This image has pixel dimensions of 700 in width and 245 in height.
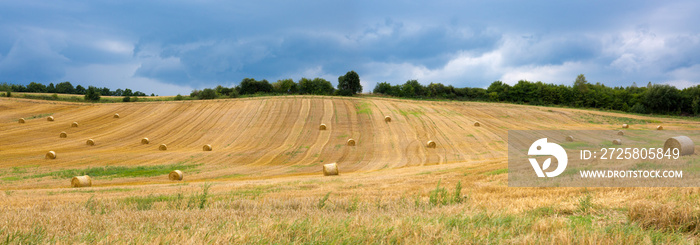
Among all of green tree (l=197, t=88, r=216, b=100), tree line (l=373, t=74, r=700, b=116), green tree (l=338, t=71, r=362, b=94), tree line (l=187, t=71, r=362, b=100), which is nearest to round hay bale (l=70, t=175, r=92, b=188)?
tree line (l=187, t=71, r=362, b=100)

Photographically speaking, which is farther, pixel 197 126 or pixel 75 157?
pixel 197 126

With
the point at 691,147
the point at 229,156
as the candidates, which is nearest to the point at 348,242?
the point at 691,147

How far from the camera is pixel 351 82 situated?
84.8 meters

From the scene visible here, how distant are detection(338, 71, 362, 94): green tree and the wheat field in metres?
28.2

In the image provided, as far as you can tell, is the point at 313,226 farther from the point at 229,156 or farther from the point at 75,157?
the point at 75,157

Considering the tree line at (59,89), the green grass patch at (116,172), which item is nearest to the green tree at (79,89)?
the tree line at (59,89)

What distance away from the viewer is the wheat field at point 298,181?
458 centimetres

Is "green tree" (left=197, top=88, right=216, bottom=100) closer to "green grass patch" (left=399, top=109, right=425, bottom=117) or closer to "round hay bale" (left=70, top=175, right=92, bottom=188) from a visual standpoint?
"green grass patch" (left=399, top=109, right=425, bottom=117)

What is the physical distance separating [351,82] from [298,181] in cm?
7057

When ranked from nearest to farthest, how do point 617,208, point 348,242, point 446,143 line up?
point 348,242 < point 617,208 < point 446,143

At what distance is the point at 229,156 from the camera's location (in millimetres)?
28719

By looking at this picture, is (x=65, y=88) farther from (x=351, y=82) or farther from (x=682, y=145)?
(x=682, y=145)

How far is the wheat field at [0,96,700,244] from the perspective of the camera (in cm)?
458

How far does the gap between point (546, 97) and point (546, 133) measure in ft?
199
